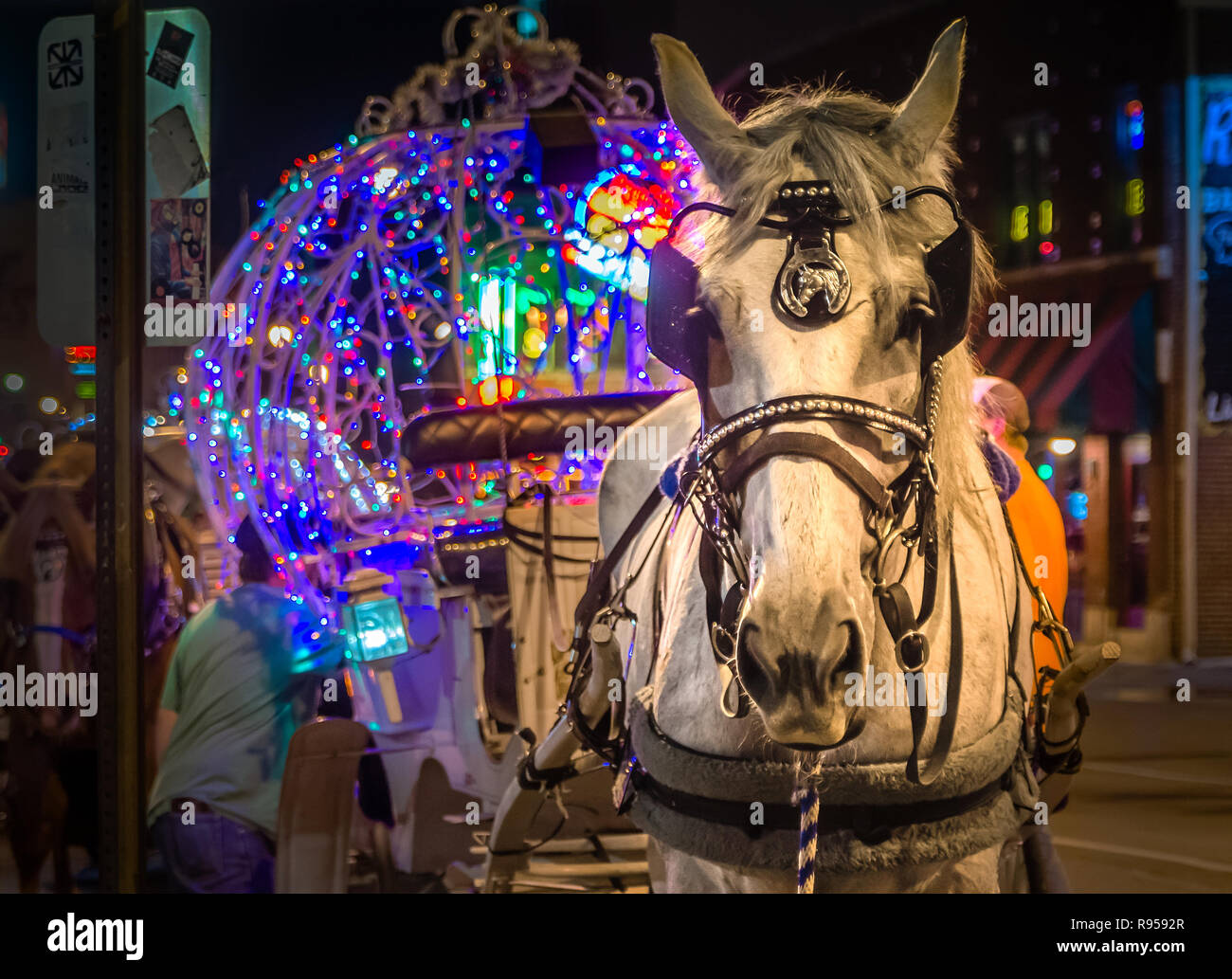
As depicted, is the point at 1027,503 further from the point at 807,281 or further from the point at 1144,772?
the point at 807,281

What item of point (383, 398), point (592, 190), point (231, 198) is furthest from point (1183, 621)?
point (231, 198)

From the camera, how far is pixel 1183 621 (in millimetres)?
2811

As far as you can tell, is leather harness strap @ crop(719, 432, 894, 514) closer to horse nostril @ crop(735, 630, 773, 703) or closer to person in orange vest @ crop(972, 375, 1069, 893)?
horse nostril @ crop(735, 630, 773, 703)

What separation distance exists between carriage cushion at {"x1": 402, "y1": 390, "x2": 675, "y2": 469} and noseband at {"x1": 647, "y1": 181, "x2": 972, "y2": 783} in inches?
29.0

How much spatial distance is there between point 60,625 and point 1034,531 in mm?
3040

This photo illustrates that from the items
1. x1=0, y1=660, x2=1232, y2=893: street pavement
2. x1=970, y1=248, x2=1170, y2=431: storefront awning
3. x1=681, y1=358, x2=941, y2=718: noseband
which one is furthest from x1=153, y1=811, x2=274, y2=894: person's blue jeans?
x1=970, y1=248, x2=1170, y2=431: storefront awning

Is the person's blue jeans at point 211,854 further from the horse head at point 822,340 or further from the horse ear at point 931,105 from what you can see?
the horse ear at point 931,105

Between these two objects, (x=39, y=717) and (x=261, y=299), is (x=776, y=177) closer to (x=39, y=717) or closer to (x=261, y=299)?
(x=261, y=299)

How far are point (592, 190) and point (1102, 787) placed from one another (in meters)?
2.28

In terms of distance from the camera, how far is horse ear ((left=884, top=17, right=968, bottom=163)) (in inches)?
82.1

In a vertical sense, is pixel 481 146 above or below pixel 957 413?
→ above

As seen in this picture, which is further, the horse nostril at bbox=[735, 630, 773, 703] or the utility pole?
the utility pole

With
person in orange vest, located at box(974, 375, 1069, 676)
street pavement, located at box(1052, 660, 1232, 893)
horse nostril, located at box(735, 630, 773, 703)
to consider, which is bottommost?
street pavement, located at box(1052, 660, 1232, 893)

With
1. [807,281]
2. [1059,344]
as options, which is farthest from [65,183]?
[1059,344]
